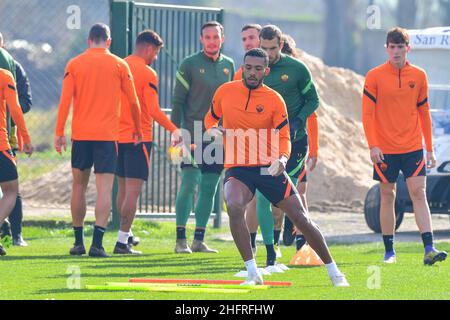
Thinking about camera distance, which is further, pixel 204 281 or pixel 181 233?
pixel 181 233

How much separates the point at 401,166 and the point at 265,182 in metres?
2.52

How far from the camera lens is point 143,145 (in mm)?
13688

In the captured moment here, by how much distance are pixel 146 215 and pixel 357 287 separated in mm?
6662

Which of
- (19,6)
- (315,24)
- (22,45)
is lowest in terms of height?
(315,24)

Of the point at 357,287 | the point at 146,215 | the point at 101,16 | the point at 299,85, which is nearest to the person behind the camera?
the point at 357,287

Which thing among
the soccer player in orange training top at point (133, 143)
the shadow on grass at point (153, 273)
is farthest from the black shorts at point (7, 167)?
the shadow on grass at point (153, 273)

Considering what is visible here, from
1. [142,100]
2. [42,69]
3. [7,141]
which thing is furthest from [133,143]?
[42,69]

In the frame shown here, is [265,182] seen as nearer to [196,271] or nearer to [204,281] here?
[204,281]

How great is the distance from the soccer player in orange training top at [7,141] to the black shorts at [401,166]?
3.27 meters

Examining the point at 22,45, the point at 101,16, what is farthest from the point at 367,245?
the point at 22,45

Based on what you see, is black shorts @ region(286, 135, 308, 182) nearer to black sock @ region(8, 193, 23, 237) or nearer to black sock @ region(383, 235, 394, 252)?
black sock @ region(383, 235, 394, 252)

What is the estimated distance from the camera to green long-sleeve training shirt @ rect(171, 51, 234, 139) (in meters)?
13.8

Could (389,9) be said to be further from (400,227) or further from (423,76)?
(423,76)

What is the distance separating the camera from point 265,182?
10516 millimetres
